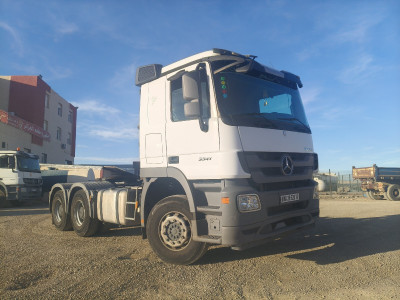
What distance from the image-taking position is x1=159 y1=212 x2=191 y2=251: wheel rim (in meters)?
4.12

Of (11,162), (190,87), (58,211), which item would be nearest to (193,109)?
(190,87)

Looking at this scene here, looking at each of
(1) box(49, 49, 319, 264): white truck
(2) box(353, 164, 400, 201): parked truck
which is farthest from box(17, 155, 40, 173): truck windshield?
(2) box(353, 164, 400, 201): parked truck

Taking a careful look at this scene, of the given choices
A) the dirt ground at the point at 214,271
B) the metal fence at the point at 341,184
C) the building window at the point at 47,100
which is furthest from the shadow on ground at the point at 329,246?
the building window at the point at 47,100

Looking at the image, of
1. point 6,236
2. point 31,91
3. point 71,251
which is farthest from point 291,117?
point 31,91

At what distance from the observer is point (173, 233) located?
4.23 metres

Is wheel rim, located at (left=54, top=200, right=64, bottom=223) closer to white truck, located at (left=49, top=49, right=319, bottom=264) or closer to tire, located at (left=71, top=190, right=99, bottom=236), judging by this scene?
tire, located at (left=71, top=190, right=99, bottom=236)

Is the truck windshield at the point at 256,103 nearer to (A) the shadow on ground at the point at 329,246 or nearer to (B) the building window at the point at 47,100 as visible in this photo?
(A) the shadow on ground at the point at 329,246

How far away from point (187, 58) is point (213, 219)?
2568mm

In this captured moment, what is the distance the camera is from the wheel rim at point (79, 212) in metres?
6.77

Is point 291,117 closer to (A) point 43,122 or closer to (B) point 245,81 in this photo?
(B) point 245,81

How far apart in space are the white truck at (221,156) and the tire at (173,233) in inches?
0.6

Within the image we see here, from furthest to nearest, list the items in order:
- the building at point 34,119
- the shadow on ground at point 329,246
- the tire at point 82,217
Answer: the building at point 34,119 → the tire at point 82,217 → the shadow on ground at point 329,246

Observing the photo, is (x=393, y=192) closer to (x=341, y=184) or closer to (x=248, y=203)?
(x=341, y=184)

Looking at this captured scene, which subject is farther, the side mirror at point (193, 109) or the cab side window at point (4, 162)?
the cab side window at point (4, 162)
